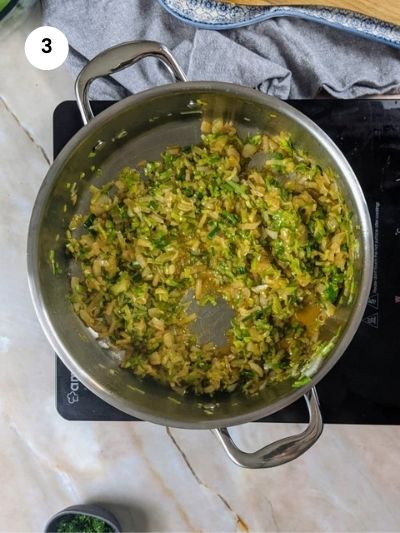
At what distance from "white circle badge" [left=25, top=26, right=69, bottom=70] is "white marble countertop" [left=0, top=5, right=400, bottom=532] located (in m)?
0.02

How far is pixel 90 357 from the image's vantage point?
1.05 metres

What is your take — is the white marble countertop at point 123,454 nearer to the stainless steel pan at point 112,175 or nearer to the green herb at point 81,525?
the green herb at point 81,525

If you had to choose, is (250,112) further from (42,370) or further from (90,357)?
(42,370)

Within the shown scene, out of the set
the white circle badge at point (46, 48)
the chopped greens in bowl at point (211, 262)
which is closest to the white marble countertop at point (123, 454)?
the white circle badge at point (46, 48)

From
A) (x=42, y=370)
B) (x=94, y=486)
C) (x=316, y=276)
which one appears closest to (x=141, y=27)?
(x=316, y=276)

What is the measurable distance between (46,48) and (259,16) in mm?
363

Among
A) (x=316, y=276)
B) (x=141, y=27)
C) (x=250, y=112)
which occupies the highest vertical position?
(x=141, y=27)

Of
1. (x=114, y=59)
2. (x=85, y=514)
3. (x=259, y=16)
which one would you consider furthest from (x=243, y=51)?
(x=85, y=514)

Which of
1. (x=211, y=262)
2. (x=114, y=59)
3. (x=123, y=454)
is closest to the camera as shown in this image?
(x=114, y=59)

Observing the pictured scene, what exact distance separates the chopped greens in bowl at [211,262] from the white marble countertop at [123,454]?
0.52 feet

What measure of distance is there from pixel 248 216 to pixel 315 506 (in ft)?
1.76

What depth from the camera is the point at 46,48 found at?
1.16 meters

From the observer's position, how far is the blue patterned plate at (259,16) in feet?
3.52

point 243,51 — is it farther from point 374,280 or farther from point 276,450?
point 276,450
